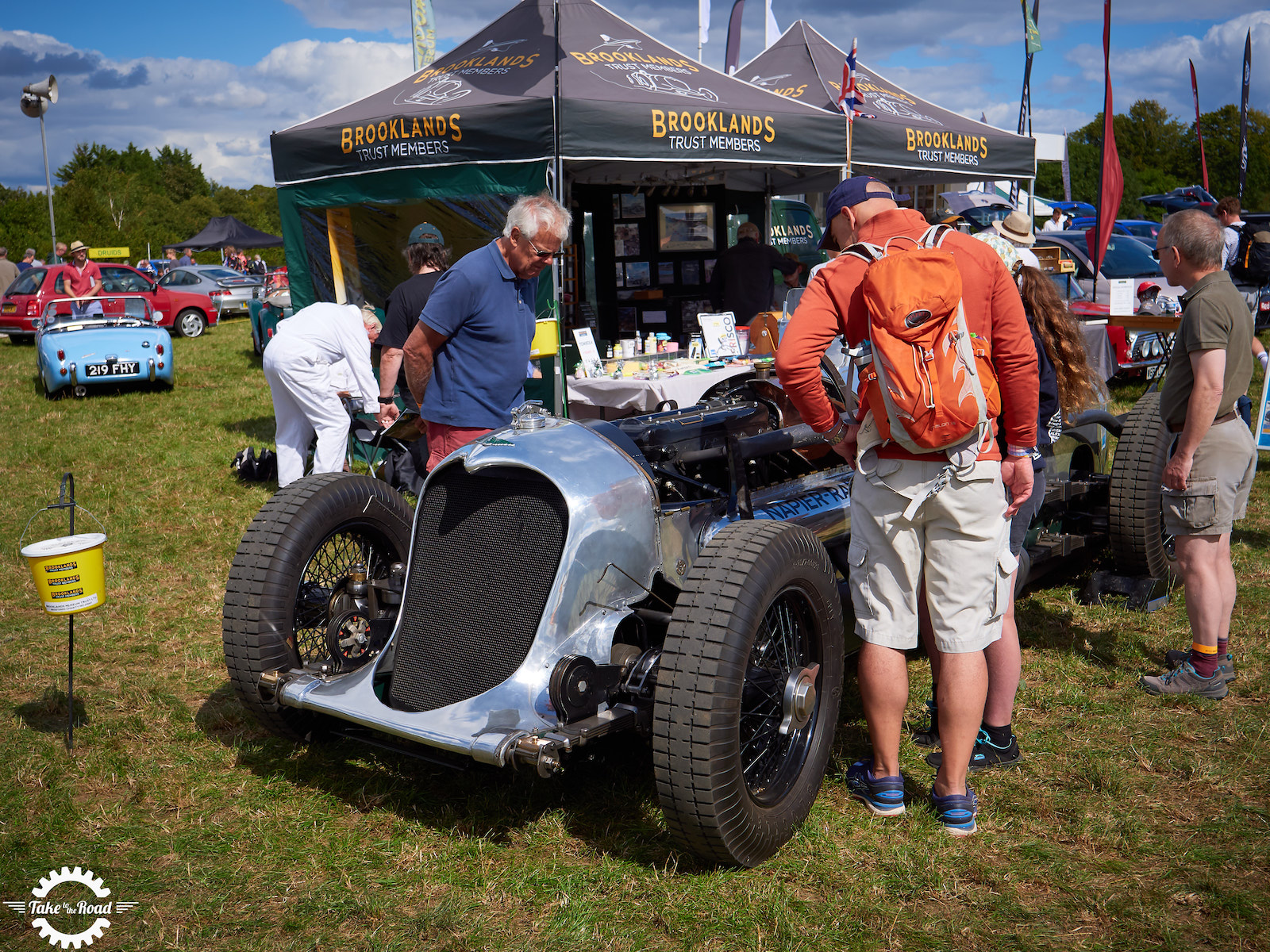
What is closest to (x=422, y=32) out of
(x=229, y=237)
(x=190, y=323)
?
(x=190, y=323)

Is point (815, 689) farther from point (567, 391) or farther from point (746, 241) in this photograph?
point (746, 241)

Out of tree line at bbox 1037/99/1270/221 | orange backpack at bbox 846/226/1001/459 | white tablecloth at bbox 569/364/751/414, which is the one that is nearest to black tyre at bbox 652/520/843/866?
orange backpack at bbox 846/226/1001/459

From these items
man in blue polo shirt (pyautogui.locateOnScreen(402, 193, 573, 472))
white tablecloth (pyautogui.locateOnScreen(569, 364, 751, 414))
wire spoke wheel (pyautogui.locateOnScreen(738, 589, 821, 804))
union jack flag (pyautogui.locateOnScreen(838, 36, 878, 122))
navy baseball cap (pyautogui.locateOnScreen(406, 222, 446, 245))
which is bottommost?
wire spoke wheel (pyautogui.locateOnScreen(738, 589, 821, 804))

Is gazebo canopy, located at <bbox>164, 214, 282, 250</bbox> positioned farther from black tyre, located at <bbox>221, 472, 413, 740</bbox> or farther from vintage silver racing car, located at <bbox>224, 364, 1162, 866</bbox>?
vintage silver racing car, located at <bbox>224, 364, 1162, 866</bbox>

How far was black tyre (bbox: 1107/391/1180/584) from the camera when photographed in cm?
471

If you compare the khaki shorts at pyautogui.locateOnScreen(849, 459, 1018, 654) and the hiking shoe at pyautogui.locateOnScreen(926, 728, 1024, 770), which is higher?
the khaki shorts at pyautogui.locateOnScreen(849, 459, 1018, 654)

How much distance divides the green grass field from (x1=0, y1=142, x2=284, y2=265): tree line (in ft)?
117

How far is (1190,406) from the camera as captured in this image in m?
3.75

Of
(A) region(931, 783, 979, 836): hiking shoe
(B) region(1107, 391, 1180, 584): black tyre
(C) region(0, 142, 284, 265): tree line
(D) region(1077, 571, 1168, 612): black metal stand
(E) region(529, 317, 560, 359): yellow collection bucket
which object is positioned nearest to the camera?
(A) region(931, 783, 979, 836): hiking shoe

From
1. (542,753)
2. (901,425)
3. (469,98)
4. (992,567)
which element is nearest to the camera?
(542,753)

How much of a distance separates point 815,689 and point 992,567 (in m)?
0.67

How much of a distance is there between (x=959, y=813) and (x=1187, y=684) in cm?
163

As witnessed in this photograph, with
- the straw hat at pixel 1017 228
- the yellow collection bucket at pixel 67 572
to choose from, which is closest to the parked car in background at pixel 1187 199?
the straw hat at pixel 1017 228

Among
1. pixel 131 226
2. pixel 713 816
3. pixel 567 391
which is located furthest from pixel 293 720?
pixel 131 226
